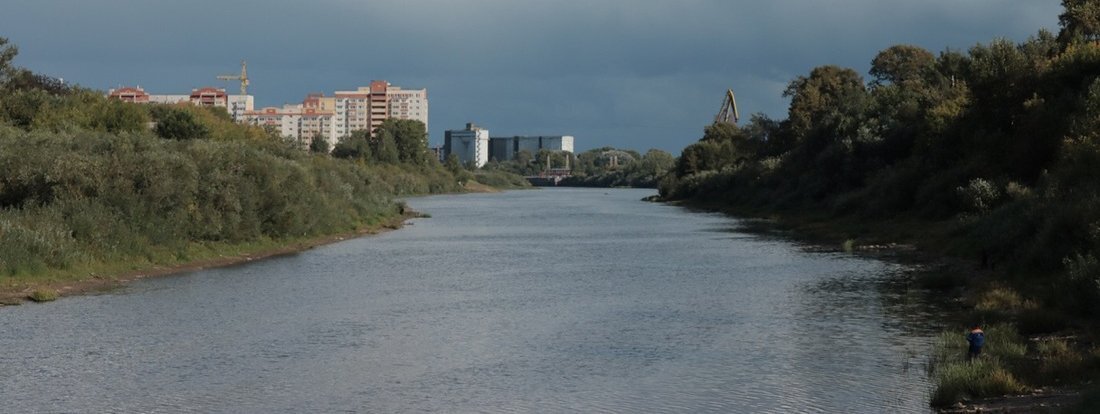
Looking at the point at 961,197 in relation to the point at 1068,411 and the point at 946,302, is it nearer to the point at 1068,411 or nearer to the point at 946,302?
the point at 946,302

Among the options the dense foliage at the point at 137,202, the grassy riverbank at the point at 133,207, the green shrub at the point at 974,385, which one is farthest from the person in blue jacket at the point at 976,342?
the dense foliage at the point at 137,202

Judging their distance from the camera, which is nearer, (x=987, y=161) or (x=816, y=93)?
(x=987, y=161)

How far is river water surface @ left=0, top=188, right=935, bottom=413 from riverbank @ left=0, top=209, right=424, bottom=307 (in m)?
1.02

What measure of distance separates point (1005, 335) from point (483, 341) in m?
10.5

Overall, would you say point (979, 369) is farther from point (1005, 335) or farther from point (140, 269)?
point (140, 269)

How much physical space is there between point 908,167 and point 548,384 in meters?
50.4

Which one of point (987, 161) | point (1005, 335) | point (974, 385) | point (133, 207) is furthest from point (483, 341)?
point (987, 161)

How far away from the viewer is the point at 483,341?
87.5ft

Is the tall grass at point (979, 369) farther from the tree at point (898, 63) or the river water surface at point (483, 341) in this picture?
the tree at point (898, 63)

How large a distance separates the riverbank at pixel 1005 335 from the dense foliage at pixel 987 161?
1.98 feet

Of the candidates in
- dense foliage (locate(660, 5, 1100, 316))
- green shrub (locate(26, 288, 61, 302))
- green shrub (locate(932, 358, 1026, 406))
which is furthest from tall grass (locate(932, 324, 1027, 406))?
green shrub (locate(26, 288, 61, 302))

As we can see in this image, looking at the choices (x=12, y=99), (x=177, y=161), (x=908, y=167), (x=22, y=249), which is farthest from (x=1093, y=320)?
(x=12, y=99)

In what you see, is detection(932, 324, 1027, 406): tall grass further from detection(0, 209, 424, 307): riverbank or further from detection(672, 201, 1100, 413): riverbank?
detection(0, 209, 424, 307): riverbank

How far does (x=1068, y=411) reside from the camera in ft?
49.4
